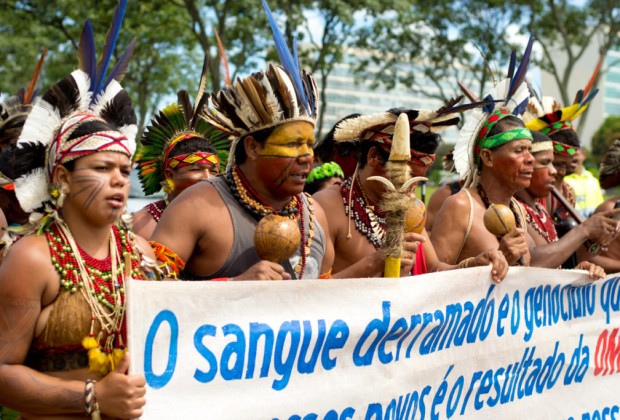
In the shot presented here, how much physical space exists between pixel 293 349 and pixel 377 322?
0.47 metres

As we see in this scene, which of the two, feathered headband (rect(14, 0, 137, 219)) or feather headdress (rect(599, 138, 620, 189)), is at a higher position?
feathered headband (rect(14, 0, 137, 219))

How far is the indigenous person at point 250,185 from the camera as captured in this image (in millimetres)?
3482

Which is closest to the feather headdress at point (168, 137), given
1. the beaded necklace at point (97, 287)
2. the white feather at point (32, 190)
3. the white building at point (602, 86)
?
the white feather at point (32, 190)

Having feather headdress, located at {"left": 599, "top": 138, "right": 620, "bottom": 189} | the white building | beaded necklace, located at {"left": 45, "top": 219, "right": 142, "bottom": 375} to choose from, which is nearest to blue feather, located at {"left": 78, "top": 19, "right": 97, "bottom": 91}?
beaded necklace, located at {"left": 45, "top": 219, "right": 142, "bottom": 375}

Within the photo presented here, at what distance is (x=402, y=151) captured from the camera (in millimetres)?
3615

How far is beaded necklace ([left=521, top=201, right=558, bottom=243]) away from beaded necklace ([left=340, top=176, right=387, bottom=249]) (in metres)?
1.45

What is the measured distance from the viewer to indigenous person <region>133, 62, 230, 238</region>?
555 centimetres

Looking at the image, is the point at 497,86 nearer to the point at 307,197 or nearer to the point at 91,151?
the point at 307,197

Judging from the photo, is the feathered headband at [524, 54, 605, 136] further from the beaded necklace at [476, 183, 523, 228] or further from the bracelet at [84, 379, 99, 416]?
the bracelet at [84, 379, 99, 416]

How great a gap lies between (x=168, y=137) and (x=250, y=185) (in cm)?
228

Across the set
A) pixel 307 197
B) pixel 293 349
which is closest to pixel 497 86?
pixel 307 197

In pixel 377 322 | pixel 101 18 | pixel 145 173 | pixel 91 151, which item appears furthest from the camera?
pixel 101 18

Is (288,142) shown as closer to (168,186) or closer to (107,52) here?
(107,52)

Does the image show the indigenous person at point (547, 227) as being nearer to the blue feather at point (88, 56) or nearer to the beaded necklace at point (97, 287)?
the beaded necklace at point (97, 287)
